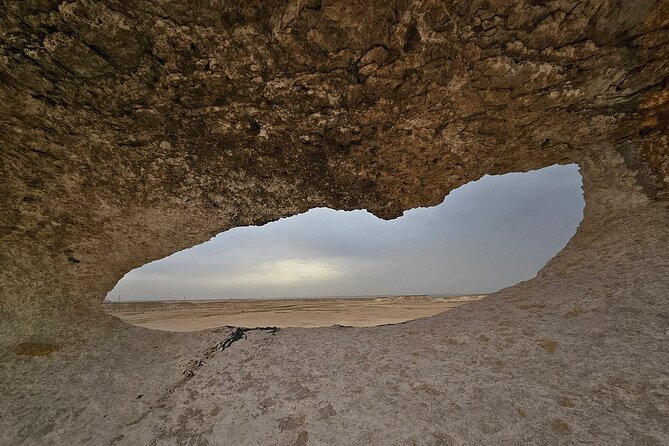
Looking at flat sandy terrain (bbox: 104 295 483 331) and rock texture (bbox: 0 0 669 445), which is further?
flat sandy terrain (bbox: 104 295 483 331)

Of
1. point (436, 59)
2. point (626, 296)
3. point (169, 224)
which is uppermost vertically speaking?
point (436, 59)

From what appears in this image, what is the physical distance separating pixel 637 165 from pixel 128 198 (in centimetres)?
598

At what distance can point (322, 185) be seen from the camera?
4152mm

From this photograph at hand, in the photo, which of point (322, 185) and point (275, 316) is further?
point (275, 316)

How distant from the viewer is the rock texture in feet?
7.97

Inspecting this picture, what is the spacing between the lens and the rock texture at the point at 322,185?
2.43 metres

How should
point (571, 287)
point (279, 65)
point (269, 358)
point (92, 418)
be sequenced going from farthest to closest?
point (269, 358)
point (571, 287)
point (92, 418)
point (279, 65)

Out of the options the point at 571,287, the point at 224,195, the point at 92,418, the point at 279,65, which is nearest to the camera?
the point at 279,65

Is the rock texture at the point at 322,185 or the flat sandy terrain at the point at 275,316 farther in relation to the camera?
the flat sandy terrain at the point at 275,316

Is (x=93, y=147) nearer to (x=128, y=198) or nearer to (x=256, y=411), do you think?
(x=128, y=198)

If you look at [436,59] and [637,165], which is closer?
[436,59]

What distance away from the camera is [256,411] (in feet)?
9.62

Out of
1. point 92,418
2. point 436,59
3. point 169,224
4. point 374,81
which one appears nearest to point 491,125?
point 436,59

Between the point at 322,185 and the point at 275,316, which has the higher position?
the point at 322,185
